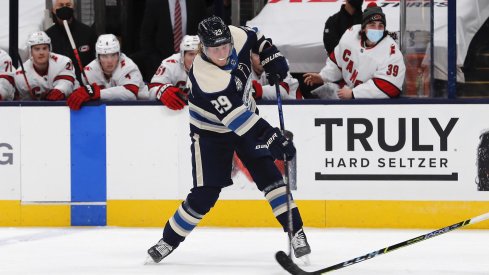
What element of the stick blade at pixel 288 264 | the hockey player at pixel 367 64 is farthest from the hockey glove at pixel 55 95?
the stick blade at pixel 288 264

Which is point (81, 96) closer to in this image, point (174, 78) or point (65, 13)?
point (174, 78)

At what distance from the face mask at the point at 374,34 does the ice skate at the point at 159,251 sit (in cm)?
187

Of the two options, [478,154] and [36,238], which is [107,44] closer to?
[36,238]

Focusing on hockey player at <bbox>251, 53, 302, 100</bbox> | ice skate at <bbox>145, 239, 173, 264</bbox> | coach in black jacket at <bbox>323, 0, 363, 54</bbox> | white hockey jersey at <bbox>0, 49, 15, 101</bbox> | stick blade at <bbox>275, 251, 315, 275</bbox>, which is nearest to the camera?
stick blade at <bbox>275, 251, 315, 275</bbox>

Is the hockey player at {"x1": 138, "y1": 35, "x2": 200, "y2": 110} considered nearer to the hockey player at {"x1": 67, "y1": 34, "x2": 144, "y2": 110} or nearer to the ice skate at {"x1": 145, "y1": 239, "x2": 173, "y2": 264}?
the hockey player at {"x1": 67, "y1": 34, "x2": 144, "y2": 110}

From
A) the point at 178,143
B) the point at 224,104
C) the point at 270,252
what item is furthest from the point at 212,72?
the point at 178,143

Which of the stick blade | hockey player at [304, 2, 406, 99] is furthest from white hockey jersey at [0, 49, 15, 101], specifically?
the stick blade

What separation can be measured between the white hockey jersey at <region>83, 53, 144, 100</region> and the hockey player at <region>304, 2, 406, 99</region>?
961 mm

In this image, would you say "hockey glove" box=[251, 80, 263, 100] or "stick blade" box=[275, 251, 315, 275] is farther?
"hockey glove" box=[251, 80, 263, 100]

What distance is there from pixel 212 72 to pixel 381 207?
5.66 ft

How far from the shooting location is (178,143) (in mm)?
6602

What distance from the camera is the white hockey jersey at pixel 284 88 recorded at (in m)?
6.62

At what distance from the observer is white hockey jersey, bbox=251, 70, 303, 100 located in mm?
6621

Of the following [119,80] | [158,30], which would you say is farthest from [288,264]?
[158,30]
